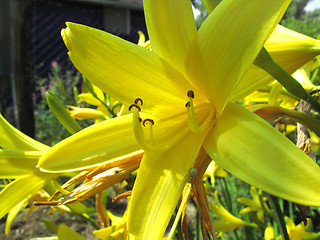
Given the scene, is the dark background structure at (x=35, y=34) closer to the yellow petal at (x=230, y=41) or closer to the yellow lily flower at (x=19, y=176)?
the yellow lily flower at (x=19, y=176)

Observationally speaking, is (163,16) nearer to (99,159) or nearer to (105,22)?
(99,159)

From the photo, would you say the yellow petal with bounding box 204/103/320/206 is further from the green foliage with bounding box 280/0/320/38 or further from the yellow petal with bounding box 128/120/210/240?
the green foliage with bounding box 280/0/320/38

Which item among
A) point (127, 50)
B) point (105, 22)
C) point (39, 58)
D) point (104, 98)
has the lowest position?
point (127, 50)

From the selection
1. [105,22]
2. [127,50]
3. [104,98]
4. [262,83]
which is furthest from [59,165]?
[105,22]

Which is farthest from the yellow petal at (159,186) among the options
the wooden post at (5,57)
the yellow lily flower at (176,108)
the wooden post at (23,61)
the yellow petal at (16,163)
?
the wooden post at (5,57)

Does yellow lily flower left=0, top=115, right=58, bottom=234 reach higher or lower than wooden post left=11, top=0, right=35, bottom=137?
lower

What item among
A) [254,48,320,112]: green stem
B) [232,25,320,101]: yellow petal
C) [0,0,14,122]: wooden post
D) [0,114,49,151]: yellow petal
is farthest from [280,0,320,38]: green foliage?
[0,0,14,122]: wooden post

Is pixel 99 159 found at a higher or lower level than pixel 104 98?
lower

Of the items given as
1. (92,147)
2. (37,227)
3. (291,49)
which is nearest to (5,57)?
(37,227)
